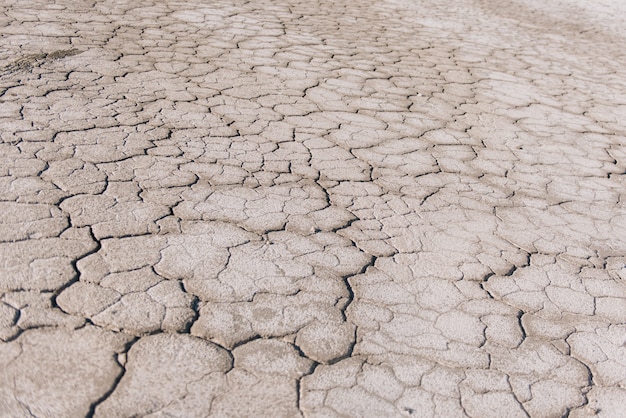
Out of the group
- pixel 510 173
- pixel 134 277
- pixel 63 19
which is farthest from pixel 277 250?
pixel 63 19

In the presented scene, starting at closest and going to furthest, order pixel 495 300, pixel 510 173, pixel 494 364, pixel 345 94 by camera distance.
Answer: pixel 494 364 < pixel 495 300 < pixel 510 173 < pixel 345 94

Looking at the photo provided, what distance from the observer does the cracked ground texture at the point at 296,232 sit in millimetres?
1875

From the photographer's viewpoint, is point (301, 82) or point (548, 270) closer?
point (548, 270)

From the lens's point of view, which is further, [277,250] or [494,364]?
[277,250]

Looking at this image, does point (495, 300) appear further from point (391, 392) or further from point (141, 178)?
point (141, 178)

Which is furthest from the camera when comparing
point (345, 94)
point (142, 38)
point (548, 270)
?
point (142, 38)

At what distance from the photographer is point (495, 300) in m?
2.33

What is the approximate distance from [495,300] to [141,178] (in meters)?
1.43

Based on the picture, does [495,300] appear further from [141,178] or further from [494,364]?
[141,178]

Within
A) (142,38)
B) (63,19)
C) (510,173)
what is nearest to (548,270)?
(510,173)

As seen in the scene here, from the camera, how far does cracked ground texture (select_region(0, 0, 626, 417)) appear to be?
6.15 ft

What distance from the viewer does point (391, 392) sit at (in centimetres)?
186

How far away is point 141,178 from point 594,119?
9.06 ft

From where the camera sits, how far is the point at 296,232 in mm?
2590
